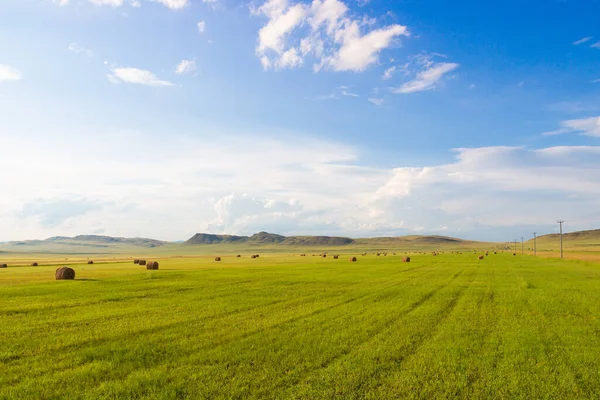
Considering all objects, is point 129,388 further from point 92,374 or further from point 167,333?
point 167,333

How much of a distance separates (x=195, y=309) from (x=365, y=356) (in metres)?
11.4

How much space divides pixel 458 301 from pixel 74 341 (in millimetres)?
19960

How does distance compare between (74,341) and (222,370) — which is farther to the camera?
(74,341)

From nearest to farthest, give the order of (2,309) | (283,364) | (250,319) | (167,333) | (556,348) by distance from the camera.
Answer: (283,364)
(556,348)
(167,333)
(250,319)
(2,309)

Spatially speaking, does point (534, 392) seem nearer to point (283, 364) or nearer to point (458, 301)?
point (283, 364)

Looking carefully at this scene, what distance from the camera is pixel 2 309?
21.0 m

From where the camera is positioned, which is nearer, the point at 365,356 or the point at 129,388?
the point at 129,388

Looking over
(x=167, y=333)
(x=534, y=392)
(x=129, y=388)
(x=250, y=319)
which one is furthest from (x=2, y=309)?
(x=534, y=392)

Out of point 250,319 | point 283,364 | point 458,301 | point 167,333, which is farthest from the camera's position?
point 458,301

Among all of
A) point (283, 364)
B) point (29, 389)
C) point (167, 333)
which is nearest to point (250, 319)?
point (167, 333)

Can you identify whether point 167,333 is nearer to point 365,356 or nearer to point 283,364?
point 283,364

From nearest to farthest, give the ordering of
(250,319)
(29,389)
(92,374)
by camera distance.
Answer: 1. (29,389)
2. (92,374)
3. (250,319)

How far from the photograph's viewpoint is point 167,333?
620 inches

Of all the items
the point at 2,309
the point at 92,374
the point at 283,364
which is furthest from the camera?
the point at 2,309
